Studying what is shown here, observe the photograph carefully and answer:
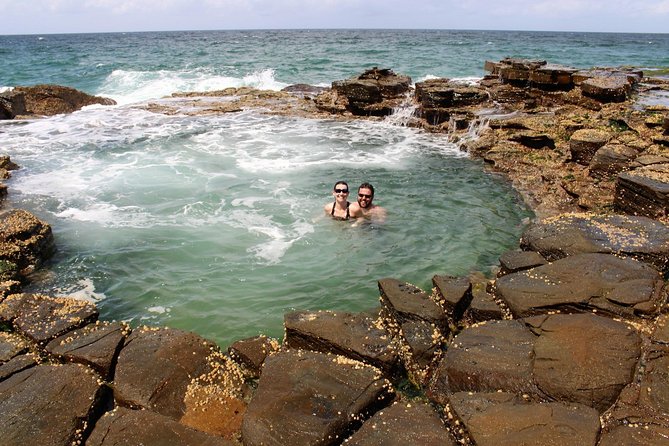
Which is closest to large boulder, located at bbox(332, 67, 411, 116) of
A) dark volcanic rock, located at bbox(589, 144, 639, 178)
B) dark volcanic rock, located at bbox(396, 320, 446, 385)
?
dark volcanic rock, located at bbox(589, 144, 639, 178)

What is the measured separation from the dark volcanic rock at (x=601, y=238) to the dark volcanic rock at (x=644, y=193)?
100 cm

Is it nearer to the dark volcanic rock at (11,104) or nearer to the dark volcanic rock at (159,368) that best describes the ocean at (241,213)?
the dark volcanic rock at (11,104)

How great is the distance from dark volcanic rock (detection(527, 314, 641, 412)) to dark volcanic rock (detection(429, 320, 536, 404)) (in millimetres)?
121

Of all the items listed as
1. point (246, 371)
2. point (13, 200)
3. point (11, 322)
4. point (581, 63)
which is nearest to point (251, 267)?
point (246, 371)

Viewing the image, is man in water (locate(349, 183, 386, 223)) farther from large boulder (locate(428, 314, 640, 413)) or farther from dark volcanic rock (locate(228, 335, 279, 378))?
large boulder (locate(428, 314, 640, 413))

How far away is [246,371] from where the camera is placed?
4871 mm

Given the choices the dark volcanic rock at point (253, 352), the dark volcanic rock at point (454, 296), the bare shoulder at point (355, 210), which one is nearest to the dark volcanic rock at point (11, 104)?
the bare shoulder at point (355, 210)

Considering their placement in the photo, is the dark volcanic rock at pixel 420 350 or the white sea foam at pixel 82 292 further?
the white sea foam at pixel 82 292

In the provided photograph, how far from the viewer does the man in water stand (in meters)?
9.23

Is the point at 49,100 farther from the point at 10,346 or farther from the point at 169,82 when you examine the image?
the point at 10,346

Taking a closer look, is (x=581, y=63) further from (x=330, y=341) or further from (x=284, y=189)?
(x=330, y=341)

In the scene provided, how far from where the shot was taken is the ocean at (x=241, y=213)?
22.5 ft

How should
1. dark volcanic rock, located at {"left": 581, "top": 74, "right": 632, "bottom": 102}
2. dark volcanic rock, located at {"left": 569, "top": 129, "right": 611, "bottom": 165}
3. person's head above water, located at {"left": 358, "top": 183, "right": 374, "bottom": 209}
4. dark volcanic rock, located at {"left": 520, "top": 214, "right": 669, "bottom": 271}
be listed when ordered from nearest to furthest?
dark volcanic rock, located at {"left": 520, "top": 214, "right": 669, "bottom": 271}, person's head above water, located at {"left": 358, "top": 183, "right": 374, "bottom": 209}, dark volcanic rock, located at {"left": 569, "top": 129, "right": 611, "bottom": 165}, dark volcanic rock, located at {"left": 581, "top": 74, "right": 632, "bottom": 102}

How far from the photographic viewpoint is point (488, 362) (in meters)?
4.20
